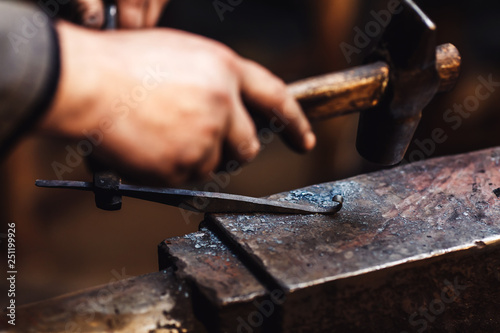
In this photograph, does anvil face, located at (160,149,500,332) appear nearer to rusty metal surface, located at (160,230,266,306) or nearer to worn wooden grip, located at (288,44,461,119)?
rusty metal surface, located at (160,230,266,306)

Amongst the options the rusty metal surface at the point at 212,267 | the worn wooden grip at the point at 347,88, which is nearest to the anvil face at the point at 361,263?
the rusty metal surface at the point at 212,267

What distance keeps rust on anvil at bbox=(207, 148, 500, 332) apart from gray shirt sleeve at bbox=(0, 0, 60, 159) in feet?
2.11

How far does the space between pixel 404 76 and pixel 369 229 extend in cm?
43

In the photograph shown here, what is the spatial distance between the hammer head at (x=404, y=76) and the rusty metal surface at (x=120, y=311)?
25.9 inches

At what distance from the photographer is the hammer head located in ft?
3.76

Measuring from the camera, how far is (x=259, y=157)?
12.7 feet

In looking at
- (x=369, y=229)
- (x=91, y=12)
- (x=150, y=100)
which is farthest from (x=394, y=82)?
(x=91, y=12)

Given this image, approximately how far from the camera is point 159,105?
837 millimetres

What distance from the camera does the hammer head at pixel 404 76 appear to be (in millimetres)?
1146

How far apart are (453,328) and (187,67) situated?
1.03 metres

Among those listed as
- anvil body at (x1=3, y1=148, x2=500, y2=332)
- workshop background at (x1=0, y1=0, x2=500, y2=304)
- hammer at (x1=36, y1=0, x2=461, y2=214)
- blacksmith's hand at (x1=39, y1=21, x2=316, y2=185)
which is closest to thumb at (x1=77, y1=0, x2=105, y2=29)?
hammer at (x1=36, y1=0, x2=461, y2=214)

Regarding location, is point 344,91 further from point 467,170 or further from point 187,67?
point 467,170

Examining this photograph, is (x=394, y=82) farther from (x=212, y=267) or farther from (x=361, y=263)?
(x=212, y=267)

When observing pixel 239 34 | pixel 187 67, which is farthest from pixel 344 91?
pixel 239 34
